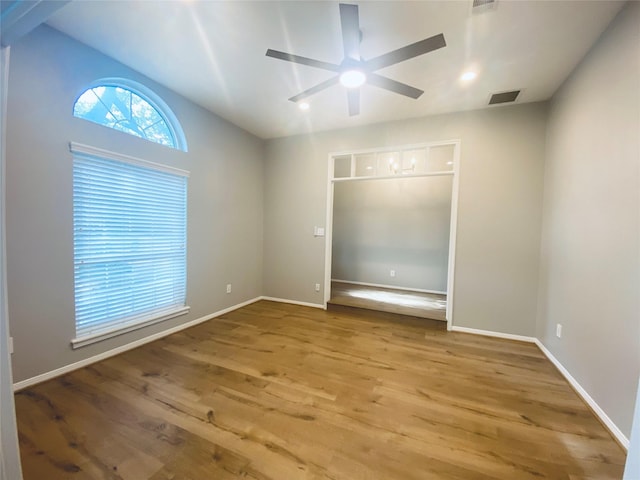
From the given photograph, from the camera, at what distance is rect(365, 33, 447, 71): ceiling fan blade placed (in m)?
1.61

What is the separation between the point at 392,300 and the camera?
13.7 ft

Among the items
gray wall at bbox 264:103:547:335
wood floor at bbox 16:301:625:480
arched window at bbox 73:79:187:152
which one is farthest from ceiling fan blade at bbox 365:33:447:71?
wood floor at bbox 16:301:625:480

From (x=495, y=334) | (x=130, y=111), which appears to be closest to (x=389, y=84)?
(x=130, y=111)

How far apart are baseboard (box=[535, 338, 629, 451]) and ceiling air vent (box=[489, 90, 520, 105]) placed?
287 cm

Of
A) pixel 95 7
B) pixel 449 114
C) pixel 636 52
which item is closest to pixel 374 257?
pixel 449 114

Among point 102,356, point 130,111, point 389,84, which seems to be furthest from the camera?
point 130,111

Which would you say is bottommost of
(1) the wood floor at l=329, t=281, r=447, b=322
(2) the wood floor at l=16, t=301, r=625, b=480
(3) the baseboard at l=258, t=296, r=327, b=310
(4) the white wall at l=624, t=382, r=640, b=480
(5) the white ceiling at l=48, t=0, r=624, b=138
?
(2) the wood floor at l=16, t=301, r=625, b=480

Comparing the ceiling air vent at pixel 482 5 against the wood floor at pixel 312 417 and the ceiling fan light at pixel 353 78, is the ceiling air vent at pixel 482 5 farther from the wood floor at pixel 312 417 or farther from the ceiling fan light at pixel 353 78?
the wood floor at pixel 312 417

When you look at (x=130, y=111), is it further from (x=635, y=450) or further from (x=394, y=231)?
(x=394, y=231)

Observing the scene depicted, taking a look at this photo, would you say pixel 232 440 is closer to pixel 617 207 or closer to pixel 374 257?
pixel 617 207

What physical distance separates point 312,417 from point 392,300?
111 inches

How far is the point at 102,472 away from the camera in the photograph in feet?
4.18

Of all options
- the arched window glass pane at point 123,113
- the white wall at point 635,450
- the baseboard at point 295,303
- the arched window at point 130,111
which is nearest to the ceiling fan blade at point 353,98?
the arched window at point 130,111

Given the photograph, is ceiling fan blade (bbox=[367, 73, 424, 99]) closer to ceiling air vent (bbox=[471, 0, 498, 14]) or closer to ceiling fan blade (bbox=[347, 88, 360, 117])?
ceiling fan blade (bbox=[347, 88, 360, 117])
